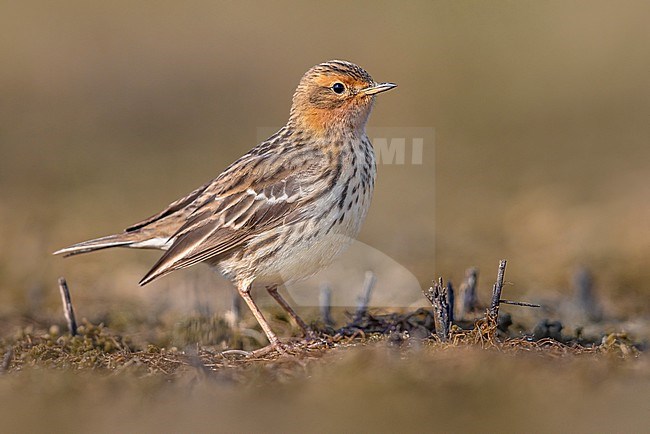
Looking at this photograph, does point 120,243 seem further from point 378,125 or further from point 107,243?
point 378,125

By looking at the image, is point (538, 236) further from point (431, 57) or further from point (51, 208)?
point (431, 57)

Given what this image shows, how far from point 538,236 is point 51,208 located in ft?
21.3

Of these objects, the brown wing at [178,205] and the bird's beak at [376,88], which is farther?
the brown wing at [178,205]

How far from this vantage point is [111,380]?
24.8ft

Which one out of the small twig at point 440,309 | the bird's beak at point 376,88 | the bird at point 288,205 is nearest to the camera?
the small twig at point 440,309

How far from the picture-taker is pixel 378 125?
1820 cm

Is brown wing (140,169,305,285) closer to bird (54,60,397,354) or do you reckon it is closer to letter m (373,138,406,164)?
bird (54,60,397,354)

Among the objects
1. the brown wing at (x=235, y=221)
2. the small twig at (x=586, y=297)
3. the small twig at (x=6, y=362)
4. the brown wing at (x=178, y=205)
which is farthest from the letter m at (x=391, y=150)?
the small twig at (x=6, y=362)

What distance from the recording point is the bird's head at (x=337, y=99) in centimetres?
862

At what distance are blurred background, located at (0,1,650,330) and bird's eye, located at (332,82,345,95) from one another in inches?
102

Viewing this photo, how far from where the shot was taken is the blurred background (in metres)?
12.1

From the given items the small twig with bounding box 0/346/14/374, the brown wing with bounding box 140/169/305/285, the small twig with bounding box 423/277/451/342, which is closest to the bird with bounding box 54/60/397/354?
the brown wing with bounding box 140/169/305/285

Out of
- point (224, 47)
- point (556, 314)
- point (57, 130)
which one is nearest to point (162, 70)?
point (224, 47)

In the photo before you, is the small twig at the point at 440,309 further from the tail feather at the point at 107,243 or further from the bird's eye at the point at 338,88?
the tail feather at the point at 107,243
